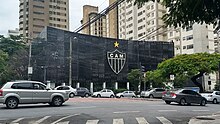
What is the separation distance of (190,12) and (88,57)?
5871 cm

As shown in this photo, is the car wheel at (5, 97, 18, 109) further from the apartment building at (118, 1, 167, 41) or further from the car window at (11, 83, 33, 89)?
the apartment building at (118, 1, 167, 41)

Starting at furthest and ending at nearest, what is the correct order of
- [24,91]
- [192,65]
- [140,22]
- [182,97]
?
[140,22], [192,65], [182,97], [24,91]

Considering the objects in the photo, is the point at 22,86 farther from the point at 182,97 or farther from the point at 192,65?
the point at 192,65

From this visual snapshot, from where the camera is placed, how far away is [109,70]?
225 feet

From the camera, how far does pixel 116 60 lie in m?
70.0

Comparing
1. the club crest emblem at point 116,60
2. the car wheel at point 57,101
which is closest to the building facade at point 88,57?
the club crest emblem at point 116,60

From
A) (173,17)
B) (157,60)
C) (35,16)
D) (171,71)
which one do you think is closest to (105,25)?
(35,16)

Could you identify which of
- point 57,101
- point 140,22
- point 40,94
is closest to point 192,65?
point 57,101

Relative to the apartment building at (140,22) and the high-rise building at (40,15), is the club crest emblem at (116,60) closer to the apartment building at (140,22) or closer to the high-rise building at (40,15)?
the apartment building at (140,22)

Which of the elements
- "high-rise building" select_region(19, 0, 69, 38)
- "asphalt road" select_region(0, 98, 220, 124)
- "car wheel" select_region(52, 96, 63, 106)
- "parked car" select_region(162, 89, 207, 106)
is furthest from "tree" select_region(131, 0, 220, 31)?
"high-rise building" select_region(19, 0, 69, 38)

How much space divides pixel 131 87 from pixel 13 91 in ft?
171

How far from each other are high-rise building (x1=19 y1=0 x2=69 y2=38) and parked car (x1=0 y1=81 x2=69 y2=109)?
9396 cm

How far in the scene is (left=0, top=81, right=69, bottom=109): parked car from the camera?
18.4 metres

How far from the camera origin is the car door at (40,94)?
19.2m
